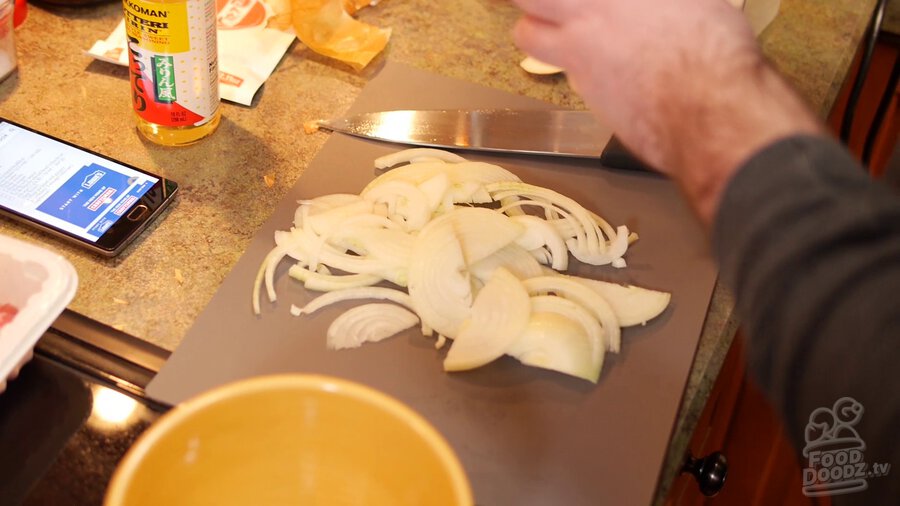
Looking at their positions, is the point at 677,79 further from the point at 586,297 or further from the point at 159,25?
the point at 159,25

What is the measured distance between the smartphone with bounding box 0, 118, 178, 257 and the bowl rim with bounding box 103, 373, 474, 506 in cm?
41

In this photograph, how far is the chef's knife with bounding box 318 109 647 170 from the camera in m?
0.99

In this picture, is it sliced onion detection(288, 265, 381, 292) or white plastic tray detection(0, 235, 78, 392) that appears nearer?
white plastic tray detection(0, 235, 78, 392)

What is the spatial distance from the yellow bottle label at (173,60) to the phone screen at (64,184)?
0.08 metres

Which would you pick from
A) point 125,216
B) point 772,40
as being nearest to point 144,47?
point 125,216

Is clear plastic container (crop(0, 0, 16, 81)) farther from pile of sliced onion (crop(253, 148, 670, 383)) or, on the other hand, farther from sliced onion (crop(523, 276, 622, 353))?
sliced onion (crop(523, 276, 622, 353))

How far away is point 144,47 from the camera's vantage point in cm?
86

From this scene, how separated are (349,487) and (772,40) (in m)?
0.98

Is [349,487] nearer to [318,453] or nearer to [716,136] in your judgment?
[318,453]

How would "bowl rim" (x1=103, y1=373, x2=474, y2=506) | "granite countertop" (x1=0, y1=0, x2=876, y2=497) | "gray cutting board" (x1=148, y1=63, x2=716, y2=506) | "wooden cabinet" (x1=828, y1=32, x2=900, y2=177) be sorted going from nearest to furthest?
"bowl rim" (x1=103, y1=373, x2=474, y2=506) < "gray cutting board" (x1=148, y1=63, x2=716, y2=506) < "granite countertop" (x1=0, y1=0, x2=876, y2=497) < "wooden cabinet" (x1=828, y1=32, x2=900, y2=177)

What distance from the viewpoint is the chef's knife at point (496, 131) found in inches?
38.8

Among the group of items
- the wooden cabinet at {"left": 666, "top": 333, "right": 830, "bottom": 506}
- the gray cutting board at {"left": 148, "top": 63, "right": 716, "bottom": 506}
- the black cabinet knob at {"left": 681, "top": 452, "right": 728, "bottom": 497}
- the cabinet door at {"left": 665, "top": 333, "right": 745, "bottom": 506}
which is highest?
the gray cutting board at {"left": 148, "top": 63, "right": 716, "bottom": 506}

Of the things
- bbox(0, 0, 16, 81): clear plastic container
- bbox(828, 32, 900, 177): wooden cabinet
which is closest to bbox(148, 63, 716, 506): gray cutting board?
bbox(0, 0, 16, 81): clear plastic container

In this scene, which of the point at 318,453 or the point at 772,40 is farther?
the point at 772,40
